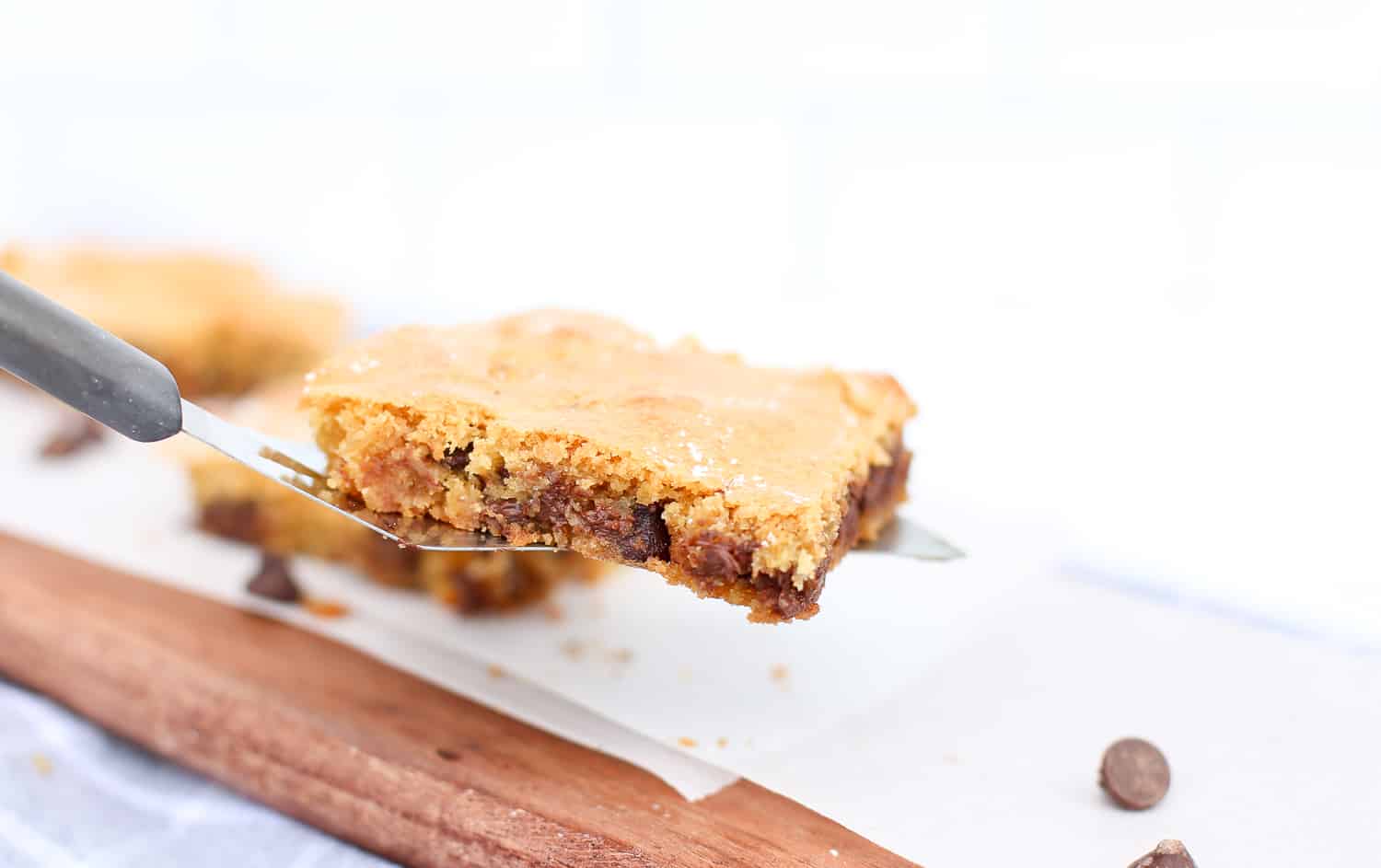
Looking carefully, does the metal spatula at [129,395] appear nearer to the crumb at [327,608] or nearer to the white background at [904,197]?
the crumb at [327,608]

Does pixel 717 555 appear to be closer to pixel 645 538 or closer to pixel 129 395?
pixel 645 538

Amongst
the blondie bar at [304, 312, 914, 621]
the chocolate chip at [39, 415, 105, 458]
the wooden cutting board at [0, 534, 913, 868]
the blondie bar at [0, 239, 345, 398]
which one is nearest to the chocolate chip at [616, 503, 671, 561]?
the blondie bar at [304, 312, 914, 621]

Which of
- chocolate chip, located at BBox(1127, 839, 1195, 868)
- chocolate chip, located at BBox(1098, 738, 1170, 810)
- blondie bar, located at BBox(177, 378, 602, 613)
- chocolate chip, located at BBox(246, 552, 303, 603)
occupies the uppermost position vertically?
chocolate chip, located at BBox(1127, 839, 1195, 868)

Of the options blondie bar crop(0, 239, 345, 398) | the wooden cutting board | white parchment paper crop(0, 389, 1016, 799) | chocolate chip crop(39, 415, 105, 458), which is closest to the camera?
the wooden cutting board

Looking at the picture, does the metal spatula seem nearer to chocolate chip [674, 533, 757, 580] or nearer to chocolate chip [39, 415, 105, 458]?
chocolate chip [674, 533, 757, 580]

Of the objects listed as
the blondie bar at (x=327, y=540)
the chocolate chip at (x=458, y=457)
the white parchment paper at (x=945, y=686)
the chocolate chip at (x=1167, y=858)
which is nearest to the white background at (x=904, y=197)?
the white parchment paper at (x=945, y=686)

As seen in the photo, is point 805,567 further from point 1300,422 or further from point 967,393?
point 1300,422

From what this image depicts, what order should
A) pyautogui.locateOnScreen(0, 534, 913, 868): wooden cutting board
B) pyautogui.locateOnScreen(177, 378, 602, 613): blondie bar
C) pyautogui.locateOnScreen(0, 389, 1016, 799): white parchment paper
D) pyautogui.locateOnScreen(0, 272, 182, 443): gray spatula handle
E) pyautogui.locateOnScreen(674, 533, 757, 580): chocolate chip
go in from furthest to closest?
pyautogui.locateOnScreen(177, 378, 602, 613): blondie bar < pyautogui.locateOnScreen(0, 389, 1016, 799): white parchment paper < pyautogui.locateOnScreen(0, 534, 913, 868): wooden cutting board < pyautogui.locateOnScreen(674, 533, 757, 580): chocolate chip < pyautogui.locateOnScreen(0, 272, 182, 443): gray spatula handle
